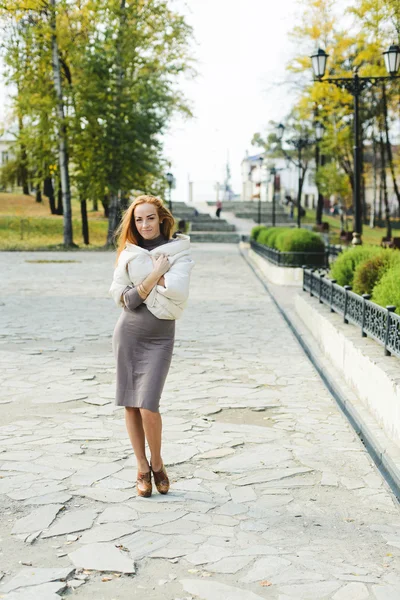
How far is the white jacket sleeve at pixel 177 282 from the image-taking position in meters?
4.75

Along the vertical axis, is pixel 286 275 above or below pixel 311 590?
above

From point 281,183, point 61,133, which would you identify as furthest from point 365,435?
point 281,183

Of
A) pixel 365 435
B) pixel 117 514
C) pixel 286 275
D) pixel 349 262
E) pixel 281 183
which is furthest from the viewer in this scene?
pixel 281 183

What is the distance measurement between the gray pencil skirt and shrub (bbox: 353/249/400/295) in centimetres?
565

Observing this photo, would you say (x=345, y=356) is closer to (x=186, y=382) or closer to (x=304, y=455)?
(x=186, y=382)

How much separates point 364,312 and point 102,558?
5.05m

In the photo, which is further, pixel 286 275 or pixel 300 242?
pixel 300 242

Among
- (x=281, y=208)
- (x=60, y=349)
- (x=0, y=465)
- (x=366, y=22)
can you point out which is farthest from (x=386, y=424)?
(x=281, y=208)

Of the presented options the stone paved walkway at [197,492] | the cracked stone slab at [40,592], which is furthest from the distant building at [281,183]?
the cracked stone slab at [40,592]

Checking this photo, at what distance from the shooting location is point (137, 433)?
4.99m

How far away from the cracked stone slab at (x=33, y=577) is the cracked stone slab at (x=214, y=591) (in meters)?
0.54

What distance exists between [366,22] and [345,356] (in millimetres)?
20641

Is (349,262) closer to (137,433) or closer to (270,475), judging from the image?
(270,475)

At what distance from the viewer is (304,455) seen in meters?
5.95
